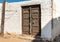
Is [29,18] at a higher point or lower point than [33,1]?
lower

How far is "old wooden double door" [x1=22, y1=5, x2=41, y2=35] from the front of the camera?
41.9 feet

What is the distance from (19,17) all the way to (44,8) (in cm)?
179

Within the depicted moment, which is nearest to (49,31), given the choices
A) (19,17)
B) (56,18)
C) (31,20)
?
(56,18)

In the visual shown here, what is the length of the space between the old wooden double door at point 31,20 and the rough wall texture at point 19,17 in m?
0.26

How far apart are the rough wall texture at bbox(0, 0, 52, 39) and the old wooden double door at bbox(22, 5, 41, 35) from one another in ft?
0.86

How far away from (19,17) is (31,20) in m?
0.83

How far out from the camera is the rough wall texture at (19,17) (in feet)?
40.6

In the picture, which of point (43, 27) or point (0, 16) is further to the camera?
point (0, 16)

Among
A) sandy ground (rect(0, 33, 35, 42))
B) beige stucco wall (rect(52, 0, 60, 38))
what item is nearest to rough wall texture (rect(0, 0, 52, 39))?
beige stucco wall (rect(52, 0, 60, 38))

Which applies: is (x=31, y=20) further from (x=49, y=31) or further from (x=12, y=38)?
(x=12, y=38)

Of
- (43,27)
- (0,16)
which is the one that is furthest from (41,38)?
(0,16)

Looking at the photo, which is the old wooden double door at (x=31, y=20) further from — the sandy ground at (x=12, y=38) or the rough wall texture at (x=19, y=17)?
the sandy ground at (x=12, y=38)

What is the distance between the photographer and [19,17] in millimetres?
13164

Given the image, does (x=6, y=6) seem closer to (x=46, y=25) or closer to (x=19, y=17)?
(x=19, y=17)
